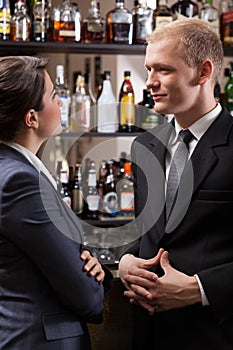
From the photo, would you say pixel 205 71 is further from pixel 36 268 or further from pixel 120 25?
pixel 120 25

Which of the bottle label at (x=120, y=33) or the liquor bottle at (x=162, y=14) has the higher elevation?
the liquor bottle at (x=162, y=14)

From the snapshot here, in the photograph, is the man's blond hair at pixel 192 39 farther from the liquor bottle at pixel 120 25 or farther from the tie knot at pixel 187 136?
the liquor bottle at pixel 120 25

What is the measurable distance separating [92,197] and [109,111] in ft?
1.69

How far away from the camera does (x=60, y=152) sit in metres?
3.67

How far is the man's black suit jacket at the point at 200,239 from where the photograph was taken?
1.41 meters

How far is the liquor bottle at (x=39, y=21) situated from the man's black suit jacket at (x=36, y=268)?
165 centimetres

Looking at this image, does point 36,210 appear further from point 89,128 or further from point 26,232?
point 89,128

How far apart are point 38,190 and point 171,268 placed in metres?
0.36

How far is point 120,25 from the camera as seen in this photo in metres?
2.99

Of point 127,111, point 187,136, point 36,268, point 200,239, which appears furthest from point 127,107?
point 36,268

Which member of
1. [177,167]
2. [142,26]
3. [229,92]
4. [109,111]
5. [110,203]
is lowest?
[110,203]

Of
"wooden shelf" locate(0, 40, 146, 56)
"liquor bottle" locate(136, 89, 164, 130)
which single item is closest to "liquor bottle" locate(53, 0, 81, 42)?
"wooden shelf" locate(0, 40, 146, 56)

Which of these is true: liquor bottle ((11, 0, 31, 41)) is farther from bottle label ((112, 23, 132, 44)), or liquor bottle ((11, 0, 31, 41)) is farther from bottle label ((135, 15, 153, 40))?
bottle label ((135, 15, 153, 40))

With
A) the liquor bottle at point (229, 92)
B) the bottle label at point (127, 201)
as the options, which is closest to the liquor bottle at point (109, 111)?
the bottle label at point (127, 201)
